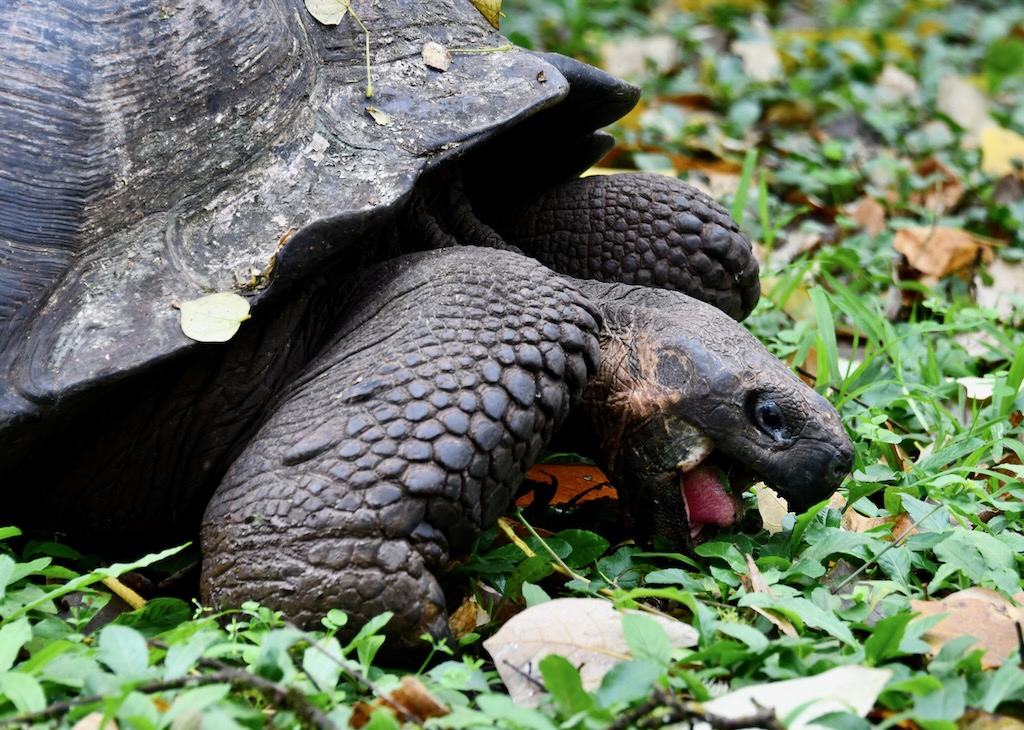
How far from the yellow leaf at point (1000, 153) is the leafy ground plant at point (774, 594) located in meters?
0.55

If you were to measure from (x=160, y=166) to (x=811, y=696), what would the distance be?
1.49 m

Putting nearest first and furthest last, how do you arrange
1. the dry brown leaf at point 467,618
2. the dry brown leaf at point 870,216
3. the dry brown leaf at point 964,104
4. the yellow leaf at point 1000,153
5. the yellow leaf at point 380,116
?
the dry brown leaf at point 467,618 < the yellow leaf at point 380,116 < the dry brown leaf at point 870,216 < the yellow leaf at point 1000,153 < the dry brown leaf at point 964,104

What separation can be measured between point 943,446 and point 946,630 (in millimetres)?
1061

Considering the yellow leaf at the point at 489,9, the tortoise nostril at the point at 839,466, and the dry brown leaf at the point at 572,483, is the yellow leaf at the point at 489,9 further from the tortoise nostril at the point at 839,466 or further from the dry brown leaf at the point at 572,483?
the tortoise nostril at the point at 839,466

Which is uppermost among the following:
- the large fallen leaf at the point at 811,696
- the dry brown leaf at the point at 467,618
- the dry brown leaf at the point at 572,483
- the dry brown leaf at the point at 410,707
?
the dry brown leaf at the point at 410,707

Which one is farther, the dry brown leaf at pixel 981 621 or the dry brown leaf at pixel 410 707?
the dry brown leaf at pixel 981 621

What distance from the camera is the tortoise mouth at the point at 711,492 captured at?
8.43ft

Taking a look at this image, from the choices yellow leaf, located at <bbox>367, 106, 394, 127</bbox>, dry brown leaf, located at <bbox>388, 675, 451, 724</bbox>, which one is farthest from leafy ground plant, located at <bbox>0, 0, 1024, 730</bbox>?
yellow leaf, located at <bbox>367, 106, 394, 127</bbox>

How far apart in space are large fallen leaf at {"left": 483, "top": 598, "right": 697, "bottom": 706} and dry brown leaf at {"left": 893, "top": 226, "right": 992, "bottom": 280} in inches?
103

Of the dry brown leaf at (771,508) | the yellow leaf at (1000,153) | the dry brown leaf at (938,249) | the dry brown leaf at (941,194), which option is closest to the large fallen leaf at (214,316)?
the dry brown leaf at (771,508)

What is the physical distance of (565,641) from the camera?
2.00m

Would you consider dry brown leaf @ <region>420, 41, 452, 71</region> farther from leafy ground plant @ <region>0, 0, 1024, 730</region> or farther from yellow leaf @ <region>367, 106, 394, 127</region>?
leafy ground plant @ <region>0, 0, 1024, 730</region>

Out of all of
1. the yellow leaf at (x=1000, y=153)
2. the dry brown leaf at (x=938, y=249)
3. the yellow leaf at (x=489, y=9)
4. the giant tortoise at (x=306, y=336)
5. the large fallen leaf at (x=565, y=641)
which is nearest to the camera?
the large fallen leaf at (x=565, y=641)

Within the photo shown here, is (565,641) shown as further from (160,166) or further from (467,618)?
(160,166)
